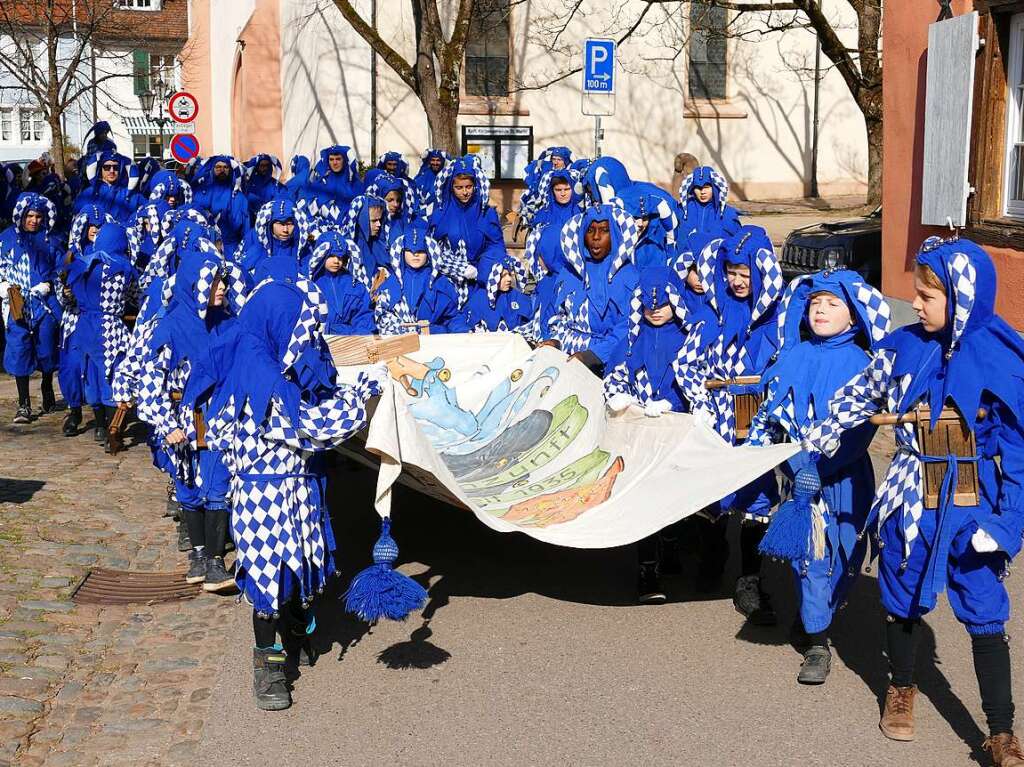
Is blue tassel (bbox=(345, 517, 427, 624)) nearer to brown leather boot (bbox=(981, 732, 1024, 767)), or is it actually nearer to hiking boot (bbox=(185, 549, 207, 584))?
brown leather boot (bbox=(981, 732, 1024, 767))

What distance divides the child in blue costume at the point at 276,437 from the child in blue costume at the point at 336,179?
32.4 ft

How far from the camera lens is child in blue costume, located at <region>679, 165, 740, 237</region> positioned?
11773mm

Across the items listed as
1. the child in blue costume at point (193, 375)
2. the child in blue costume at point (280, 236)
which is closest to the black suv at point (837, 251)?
the child in blue costume at point (280, 236)

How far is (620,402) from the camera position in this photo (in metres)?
Result: 7.41

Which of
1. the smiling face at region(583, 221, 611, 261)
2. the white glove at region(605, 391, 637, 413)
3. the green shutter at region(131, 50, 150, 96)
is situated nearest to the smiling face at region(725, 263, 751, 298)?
the white glove at region(605, 391, 637, 413)

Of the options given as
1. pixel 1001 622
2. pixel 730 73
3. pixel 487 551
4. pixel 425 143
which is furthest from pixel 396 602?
pixel 730 73

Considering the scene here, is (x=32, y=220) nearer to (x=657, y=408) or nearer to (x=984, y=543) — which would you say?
(x=657, y=408)

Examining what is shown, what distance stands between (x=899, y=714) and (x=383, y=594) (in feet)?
6.72

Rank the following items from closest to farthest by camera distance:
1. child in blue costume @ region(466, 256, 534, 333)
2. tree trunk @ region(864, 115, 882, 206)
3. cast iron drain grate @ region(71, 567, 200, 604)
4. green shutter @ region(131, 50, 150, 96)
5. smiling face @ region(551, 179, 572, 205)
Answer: cast iron drain grate @ region(71, 567, 200, 604)
child in blue costume @ region(466, 256, 534, 333)
smiling face @ region(551, 179, 572, 205)
tree trunk @ region(864, 115, 882, 206)
green shutter @ region(131, 50, 150, 96)

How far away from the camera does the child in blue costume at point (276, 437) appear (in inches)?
Answer: 223

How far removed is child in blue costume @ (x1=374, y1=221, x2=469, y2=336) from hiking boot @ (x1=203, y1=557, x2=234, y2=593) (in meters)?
3.38

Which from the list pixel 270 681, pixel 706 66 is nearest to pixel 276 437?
pixel 270 681

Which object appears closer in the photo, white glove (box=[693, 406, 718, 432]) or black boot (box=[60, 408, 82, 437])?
white glove (box=[693, 406, 718, 432])

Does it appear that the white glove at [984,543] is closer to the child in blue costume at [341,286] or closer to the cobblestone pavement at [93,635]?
the cobblestone pavement at [93,635]
